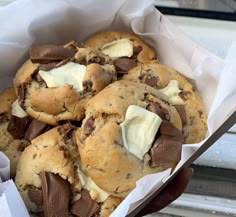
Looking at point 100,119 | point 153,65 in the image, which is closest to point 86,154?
point 100,119

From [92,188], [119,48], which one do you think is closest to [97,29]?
[119,48]

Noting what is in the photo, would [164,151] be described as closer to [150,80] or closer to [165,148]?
[165,148]

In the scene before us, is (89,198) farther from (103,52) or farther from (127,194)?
(103,52)

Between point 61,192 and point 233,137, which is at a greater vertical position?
point 61,192

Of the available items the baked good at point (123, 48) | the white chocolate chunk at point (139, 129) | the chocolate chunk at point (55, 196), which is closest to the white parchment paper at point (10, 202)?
the chocolate chunk at point (55, 196)

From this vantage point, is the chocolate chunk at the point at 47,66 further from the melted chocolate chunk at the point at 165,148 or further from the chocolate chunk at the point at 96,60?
the melted chocolate chunk at the point at 165,148

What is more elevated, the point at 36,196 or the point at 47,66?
the point at 47,66
